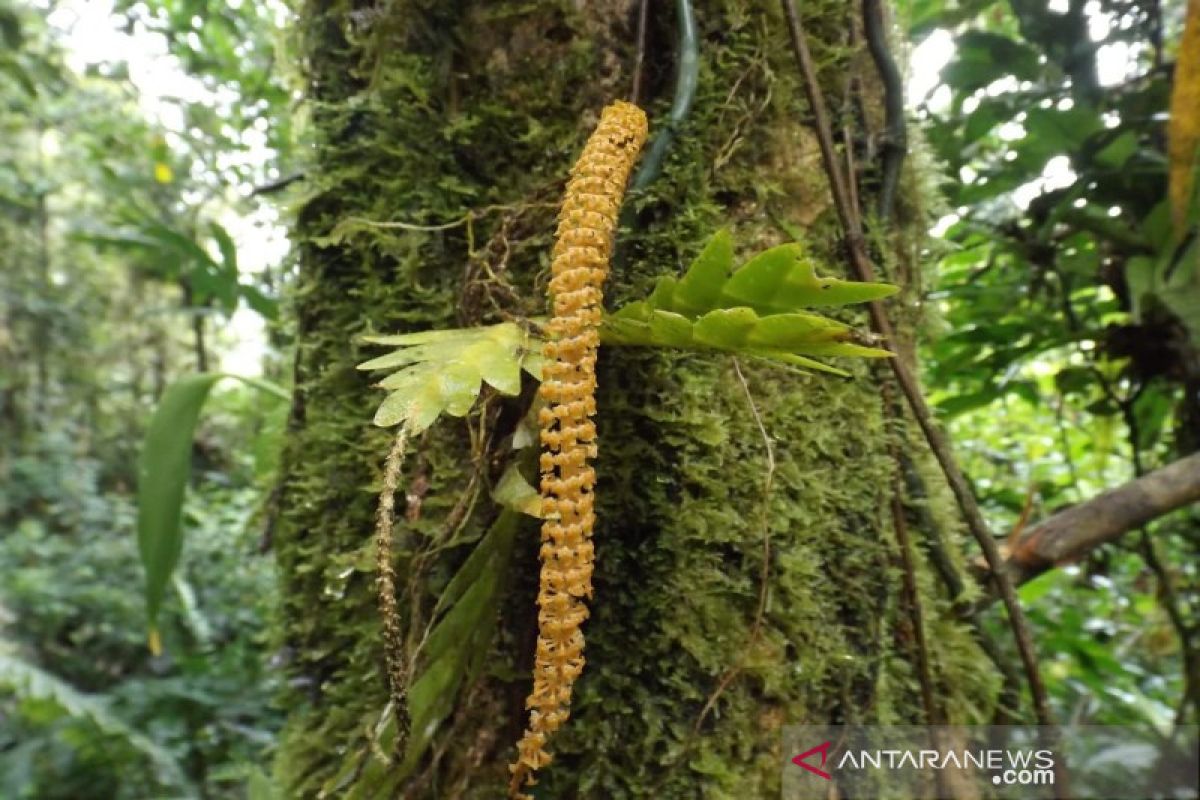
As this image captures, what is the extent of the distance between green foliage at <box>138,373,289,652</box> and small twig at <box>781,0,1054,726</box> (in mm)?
847

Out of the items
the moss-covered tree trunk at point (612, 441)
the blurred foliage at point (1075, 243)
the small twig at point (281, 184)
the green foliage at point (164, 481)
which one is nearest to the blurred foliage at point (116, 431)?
the green foliage at point (164, 481)

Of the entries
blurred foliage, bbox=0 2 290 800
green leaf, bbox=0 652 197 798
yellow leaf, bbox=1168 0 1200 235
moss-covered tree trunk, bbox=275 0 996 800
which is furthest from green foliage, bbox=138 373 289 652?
green leaf, bbox=0 652 197 798

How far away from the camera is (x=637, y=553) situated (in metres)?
0.68

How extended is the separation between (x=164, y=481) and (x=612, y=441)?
66 cm

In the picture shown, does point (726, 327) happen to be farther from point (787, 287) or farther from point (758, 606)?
point (758, 606)

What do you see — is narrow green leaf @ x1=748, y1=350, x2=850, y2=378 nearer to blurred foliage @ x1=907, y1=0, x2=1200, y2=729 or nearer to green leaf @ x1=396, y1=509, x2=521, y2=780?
green leaf @ x1=396, y1=509, x2=521, y2=780

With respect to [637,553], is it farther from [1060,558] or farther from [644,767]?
[1060,558]

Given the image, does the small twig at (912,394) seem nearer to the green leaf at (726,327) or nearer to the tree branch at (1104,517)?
the tree branch at (1104,517)

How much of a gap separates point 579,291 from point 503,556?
232 mm

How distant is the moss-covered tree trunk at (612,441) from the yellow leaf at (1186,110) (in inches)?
16.7

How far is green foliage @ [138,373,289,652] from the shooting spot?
1004 millimetres

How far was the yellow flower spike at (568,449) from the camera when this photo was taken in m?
0.50

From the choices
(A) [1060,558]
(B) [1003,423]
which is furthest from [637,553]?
(B) [1003,423]

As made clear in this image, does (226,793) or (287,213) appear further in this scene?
(226,793)
